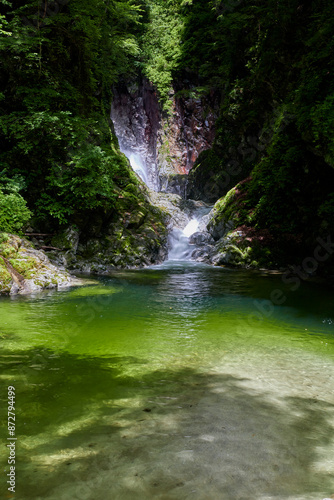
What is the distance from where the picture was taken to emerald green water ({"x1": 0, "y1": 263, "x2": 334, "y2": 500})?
5.91 ft

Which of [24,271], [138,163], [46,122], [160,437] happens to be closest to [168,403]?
[160,437]

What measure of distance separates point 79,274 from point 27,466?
397 inches

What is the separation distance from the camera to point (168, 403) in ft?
9.18

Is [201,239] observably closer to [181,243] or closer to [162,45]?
[181,243]

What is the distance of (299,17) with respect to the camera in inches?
613

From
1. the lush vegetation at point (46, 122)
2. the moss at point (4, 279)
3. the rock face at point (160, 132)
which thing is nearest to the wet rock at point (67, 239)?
the lush vegetation at point (46, 122)

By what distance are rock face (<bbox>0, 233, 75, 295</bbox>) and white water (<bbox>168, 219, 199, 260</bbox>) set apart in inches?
372

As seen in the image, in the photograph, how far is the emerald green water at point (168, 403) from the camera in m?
1.80

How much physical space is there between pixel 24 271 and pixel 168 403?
693 cm

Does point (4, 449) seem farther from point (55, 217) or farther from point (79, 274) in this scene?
point (55, 217)

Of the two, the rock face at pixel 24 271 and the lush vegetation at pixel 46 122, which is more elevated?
the lush vegetation at pixel 46 122

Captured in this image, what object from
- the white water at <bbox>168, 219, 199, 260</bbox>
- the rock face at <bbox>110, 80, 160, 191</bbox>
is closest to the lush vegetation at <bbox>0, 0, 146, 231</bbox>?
the white water at <bbox>168, 219, 199, 260</bbox>

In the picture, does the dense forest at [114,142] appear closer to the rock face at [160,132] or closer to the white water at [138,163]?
the rock face at [160,132]

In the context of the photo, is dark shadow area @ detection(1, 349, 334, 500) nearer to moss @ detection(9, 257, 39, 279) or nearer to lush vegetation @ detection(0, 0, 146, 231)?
moss @ detection(9, 257, 39, 279)
